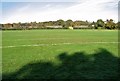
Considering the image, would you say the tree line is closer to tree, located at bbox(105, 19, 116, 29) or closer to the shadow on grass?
tree, located at bbox(105, 19, 116, 29)

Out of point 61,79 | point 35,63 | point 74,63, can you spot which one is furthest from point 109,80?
point 35,63

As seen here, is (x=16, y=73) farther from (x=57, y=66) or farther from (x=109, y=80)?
(x=109, y=80)

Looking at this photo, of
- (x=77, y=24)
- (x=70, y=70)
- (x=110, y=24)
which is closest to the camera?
(x=70, y=70)

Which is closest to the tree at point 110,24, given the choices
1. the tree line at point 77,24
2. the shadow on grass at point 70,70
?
the tree line at point 77,24

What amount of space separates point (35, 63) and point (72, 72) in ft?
6.72

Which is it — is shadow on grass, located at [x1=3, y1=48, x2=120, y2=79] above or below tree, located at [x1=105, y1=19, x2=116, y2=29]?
above

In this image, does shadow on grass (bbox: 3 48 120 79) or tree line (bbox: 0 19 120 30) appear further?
tree line (bbox: 0 19 120 30)

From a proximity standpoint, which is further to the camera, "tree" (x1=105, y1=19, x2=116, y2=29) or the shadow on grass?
"tree" (x1=105, y1=19, x2=116, y2=29)

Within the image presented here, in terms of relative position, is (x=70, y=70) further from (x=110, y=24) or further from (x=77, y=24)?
(x=77, y=24)

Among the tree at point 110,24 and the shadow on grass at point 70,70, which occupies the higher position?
the shadow on grass at point 70,70

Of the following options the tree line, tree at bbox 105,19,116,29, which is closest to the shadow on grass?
the tree line

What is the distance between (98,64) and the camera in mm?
9227

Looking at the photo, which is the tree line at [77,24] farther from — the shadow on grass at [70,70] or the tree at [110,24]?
the shadow on grass at [70,70]

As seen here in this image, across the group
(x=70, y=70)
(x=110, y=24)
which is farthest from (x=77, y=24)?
(x=70, y=70)
